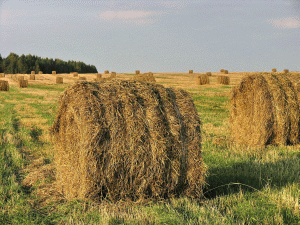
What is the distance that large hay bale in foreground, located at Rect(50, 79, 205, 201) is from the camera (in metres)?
5.08

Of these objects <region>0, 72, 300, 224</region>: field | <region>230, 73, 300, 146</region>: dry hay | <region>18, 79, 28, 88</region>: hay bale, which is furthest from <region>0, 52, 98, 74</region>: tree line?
<region>0, 72, 300, 224</region>: field

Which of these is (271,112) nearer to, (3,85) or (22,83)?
(3,85)

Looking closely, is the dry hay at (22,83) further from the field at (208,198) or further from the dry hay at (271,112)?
the dry hay at (271,112)

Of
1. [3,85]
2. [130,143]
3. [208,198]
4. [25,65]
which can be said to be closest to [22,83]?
[3,85]

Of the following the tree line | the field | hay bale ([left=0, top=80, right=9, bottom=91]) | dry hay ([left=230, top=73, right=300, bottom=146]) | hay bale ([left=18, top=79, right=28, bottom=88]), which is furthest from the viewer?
the tree line

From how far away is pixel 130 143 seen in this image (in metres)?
5.12

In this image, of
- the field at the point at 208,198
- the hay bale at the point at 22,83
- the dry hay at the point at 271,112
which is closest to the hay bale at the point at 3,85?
the hay bale at the point at 22,83

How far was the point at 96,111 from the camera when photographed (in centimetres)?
517

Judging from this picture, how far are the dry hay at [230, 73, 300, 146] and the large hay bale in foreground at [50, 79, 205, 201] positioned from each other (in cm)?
477

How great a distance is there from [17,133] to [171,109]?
7550 mm

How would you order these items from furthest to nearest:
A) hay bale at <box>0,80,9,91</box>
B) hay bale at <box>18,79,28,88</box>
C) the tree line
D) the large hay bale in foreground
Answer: the tree line < hay bale at <box>18,79,28,88</box> < hay bale at <box>0,80,9,91</box> < the large hay bale in foreground

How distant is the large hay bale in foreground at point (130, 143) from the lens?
200 inches

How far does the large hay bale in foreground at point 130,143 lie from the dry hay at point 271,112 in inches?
188

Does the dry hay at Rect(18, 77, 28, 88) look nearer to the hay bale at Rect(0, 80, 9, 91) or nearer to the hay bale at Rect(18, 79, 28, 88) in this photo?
the hay bale at Rect(18, 79, 28, 88)
